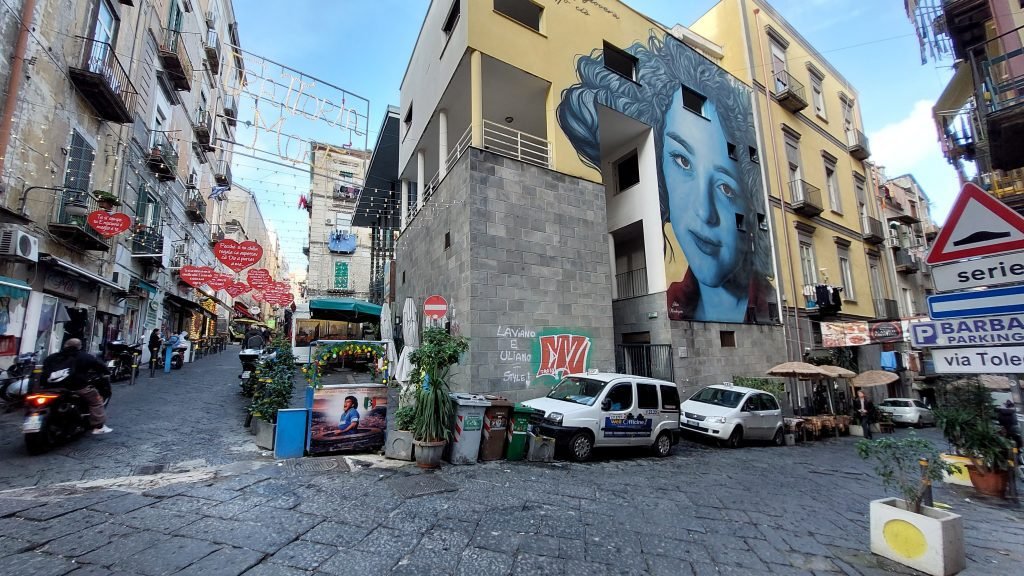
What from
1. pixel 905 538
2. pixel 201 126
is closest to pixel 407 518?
pixel 905 538

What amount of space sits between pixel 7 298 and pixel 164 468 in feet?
23.9

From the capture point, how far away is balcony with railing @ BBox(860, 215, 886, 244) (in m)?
21.1

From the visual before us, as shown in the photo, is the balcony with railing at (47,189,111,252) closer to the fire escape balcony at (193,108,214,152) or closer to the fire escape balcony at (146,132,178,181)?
the fire escape balcony at (146,132,178,181)

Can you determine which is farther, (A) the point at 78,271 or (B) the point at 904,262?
(B) the point at 904,262

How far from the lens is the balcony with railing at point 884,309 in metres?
20.4

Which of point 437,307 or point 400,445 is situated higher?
point 437,307

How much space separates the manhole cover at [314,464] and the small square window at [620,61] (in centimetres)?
1341

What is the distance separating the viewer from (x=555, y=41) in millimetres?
12164

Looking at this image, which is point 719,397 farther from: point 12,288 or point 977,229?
point 12,288

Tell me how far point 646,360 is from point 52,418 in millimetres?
12695

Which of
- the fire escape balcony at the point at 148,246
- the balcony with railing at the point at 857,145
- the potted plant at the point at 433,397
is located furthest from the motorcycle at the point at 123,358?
the balcony with railing at the point at 857,145

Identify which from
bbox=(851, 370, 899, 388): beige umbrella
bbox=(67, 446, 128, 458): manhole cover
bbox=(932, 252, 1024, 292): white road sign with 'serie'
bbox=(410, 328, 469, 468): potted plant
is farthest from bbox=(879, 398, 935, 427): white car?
bbox=(67, 446, 128, 458): manhole cover

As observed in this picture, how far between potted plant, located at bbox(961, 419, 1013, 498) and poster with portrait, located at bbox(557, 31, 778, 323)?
6985mm

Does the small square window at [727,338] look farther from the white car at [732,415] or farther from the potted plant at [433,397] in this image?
the potted plant at [433,397]
